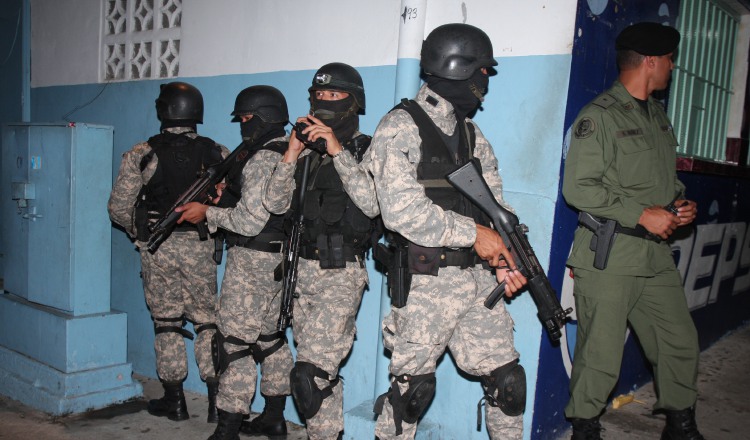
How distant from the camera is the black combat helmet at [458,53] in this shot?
253 centimetres

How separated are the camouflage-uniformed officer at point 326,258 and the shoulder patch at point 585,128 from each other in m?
1.02

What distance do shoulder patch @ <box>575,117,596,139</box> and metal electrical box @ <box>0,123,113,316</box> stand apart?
10.1 feet

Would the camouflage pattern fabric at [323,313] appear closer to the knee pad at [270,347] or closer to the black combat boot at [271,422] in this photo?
the knee pad at [270,347]

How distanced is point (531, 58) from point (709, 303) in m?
3.12

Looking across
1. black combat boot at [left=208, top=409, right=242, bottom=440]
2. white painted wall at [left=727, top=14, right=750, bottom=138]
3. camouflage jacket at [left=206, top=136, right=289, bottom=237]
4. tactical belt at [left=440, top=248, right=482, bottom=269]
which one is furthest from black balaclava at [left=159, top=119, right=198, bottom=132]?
white painted wall at [left=727, top=14, right=750, bottom=138]

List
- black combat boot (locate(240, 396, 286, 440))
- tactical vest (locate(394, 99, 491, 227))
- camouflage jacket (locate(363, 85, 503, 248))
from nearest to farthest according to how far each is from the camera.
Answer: camouflage jacket (locate(363, 85, 503, 248))
tactical vest (locate(394, 99, 491, 227))
black combat boot (locate(240, 396, 286, 440))

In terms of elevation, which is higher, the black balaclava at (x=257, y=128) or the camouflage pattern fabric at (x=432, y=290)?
the black balaclava at (x=257, y=128)

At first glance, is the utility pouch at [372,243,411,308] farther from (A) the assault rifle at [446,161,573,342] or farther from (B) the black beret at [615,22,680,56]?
(B) the black beret at [615,22,680,56]

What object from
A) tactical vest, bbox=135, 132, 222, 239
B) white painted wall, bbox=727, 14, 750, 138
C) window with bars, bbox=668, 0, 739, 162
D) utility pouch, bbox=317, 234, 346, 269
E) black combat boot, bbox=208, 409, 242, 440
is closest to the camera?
utility pouch, bbox=317, 234, 346, 269

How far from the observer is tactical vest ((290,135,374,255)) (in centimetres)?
294

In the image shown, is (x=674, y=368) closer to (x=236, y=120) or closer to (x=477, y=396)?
(x=477, y=396)

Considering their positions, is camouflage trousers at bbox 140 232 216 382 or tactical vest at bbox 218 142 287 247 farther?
camouflage trousers at bbox 140 232 216 382

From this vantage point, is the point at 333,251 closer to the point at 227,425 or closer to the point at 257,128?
the point at 257,128

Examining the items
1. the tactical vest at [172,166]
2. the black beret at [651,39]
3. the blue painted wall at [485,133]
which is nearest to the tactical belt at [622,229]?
the blue painted wall at [485,133]
